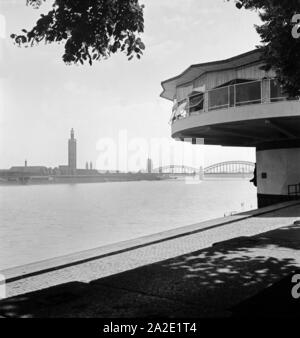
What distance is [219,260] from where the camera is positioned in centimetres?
851

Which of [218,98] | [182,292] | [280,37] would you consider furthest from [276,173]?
[182,292]

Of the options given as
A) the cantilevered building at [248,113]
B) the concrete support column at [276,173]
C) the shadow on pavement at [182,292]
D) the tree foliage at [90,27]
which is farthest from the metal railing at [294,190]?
the tree foliage at [90,27]

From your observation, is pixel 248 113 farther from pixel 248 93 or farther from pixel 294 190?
pixel 294 190

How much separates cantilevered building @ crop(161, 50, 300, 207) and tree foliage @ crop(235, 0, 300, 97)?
303 inches

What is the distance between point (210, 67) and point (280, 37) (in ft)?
52.4

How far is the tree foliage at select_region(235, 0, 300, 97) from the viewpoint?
8.48 m

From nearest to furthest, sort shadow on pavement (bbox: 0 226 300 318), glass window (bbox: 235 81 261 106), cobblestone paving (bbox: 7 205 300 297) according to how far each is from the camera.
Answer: shadow on pavement (bbox: 0 226 300 318) → cobblestone paving (bbox: 7 205 300 297) → glass window (bbox: 235 81 261 106)

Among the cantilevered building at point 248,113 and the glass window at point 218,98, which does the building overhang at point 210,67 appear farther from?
the glass window at point 218,98

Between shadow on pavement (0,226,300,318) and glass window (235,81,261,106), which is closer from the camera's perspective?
shadow on pavement (0,226,300,318)

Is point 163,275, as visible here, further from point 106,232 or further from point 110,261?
point 106,232

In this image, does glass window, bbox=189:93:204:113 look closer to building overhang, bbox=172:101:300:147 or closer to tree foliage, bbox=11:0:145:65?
building overhang, bbox=172:101:300:147

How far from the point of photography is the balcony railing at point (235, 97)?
2044cm

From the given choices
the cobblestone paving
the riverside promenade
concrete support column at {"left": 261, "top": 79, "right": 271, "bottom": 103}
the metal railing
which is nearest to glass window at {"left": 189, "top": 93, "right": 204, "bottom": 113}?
concrete support column at {"left": 261, "top": 79, "right": 271, "bottom": 103}
